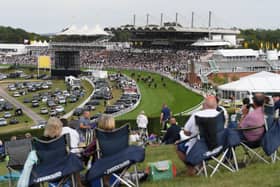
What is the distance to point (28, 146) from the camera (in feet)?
25.0

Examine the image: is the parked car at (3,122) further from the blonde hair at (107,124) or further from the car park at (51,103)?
the blonde hair at (107,124)

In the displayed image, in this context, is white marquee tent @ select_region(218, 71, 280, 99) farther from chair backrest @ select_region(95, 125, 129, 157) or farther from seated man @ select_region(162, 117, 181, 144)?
chair backrest @ select_region(95, 125, 129, 157)

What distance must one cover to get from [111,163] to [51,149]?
0.80m

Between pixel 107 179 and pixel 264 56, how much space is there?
265 feet

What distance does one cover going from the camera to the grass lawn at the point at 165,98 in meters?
45.4

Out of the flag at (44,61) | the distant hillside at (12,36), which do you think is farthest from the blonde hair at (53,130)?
the distant hillside at (12,36)

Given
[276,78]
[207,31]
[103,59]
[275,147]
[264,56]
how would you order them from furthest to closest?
[207,31]
[103,59]
[264,56]
[276,78]
[275,147]

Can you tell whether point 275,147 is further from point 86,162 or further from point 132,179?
point 86,162

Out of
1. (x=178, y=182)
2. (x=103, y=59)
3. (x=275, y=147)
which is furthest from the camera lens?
(x=103, y=59)

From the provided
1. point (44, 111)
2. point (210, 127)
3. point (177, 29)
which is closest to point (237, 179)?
point (210, 127)

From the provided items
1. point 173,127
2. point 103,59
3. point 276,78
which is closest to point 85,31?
point 103,59

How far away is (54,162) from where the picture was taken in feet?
22.2

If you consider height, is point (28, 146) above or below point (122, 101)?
above

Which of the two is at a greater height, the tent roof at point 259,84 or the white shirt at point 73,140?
the white shirt at point 73,140
